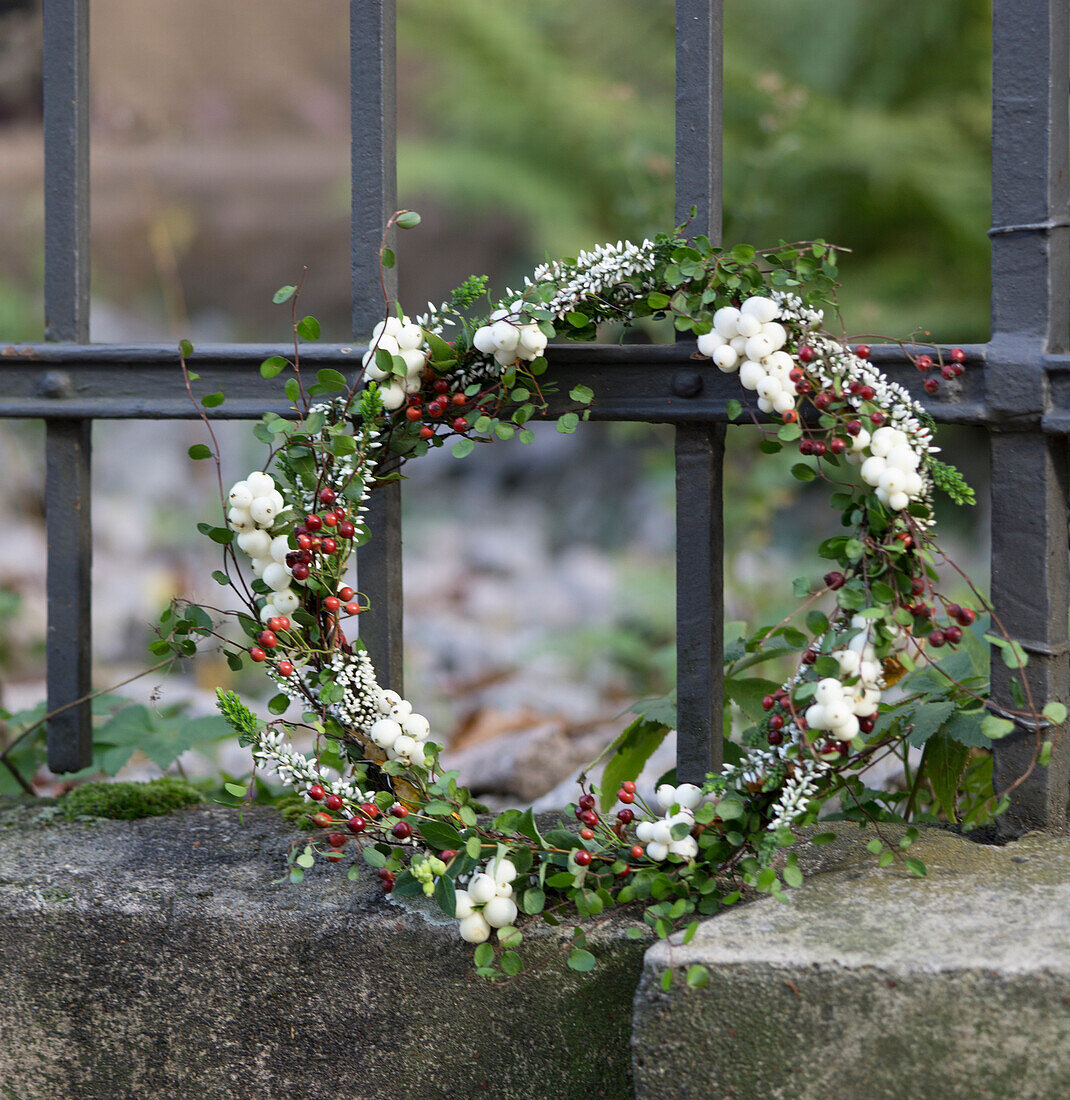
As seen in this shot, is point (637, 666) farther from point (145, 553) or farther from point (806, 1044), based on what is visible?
point (806, 1044)

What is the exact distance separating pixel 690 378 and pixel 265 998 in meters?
0.86

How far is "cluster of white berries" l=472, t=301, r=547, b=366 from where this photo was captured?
120 cm

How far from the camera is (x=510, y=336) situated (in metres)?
1.20

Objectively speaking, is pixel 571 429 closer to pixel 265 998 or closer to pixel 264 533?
pixel 264 533

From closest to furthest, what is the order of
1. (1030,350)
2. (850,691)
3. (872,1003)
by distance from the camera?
(872,1003), (850,691), (1030,350)

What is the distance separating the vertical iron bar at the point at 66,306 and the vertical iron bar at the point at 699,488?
2.67ft

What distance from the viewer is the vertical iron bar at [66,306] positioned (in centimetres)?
146

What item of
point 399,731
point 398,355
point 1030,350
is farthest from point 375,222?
point 1030,350

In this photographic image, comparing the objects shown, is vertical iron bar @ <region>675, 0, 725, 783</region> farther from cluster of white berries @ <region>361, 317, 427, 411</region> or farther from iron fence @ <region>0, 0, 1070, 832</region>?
cluster of white berries @ <region>361, 317, 427, 411</region>

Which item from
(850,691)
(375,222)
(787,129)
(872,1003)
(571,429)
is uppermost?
(787,129)

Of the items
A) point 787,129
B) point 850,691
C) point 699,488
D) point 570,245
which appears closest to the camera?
point 850,691

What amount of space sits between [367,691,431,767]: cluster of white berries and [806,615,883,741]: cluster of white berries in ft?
1.41

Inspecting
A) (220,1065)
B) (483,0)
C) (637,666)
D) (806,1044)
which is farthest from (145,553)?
(806,1044)

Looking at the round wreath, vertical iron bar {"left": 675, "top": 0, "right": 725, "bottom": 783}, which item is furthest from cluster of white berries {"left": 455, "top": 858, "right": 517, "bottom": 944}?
vertical iron bar {"left": 675, "top": 0, "right": 725, "bottom": 783}
